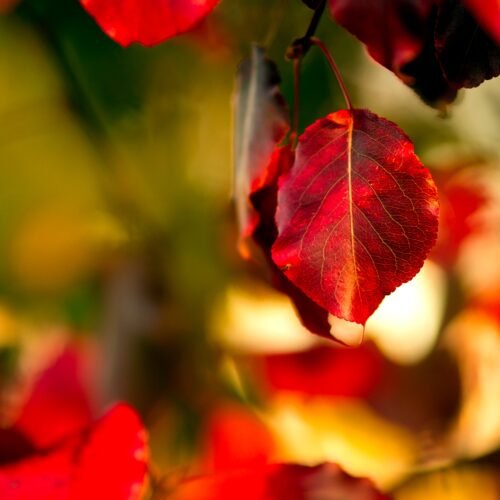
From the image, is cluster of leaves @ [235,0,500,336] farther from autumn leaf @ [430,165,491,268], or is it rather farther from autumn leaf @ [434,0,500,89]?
autumn leaf @ [430,165,491,268]

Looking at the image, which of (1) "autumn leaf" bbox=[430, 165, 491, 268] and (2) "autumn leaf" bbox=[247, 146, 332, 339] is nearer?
(2) "autumn leaf" bbox=[247, 146, 332, 339]

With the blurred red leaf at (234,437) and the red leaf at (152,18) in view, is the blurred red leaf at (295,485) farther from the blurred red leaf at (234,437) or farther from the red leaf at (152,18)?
the blurred red leaf at (234,437)

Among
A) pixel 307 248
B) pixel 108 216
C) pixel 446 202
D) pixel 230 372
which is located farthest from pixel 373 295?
pixel 108 216

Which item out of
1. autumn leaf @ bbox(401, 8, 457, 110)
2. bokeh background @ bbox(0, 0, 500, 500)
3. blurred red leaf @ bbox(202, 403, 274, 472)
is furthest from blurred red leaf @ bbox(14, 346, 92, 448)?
autumn leaf @ bbox(401, 8, 457, 110)

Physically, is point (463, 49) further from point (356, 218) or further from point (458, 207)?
point (458, 207)

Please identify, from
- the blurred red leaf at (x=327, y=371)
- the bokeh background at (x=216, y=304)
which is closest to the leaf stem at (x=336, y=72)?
the bokeh background at (x=216, y=304)

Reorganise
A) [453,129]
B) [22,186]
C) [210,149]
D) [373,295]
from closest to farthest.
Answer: [373,295]
[453,129]
[210,149]
[22,186]

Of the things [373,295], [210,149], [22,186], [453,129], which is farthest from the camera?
[22,186]

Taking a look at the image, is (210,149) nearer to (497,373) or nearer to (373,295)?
(497,373)
